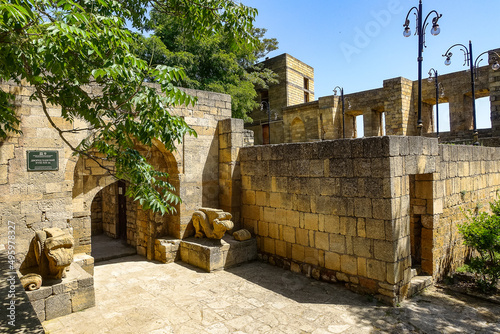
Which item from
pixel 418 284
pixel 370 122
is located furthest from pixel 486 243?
pixel 370 122

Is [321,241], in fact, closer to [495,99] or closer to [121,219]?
[121,219]

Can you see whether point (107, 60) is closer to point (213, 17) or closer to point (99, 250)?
point (213, 17)

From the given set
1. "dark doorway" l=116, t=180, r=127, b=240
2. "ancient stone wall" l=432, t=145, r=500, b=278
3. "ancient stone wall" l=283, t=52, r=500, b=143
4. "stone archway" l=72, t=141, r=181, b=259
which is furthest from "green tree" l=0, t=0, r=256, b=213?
"ancient stone wall" l=283, t=52, r=500, b=143

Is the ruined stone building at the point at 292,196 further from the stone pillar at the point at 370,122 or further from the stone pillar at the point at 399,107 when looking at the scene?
the stone pillar at the point at 370,122

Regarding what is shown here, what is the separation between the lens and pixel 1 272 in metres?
3.85

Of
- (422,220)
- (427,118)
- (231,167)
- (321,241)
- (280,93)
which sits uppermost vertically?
(280,93)

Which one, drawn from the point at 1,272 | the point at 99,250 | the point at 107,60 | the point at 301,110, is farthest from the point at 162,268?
the point at 301,110

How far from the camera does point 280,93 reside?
21469mm

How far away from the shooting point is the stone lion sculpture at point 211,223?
6.75m

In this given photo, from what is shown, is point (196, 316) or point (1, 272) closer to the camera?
point (1, 272)

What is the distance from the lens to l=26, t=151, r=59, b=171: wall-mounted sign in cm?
537

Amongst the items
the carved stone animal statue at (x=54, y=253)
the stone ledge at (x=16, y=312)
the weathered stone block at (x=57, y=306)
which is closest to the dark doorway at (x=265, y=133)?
the carved stone animal statue at (x=54, y=253)

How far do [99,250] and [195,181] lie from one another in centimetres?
348

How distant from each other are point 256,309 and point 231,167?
372 cm
